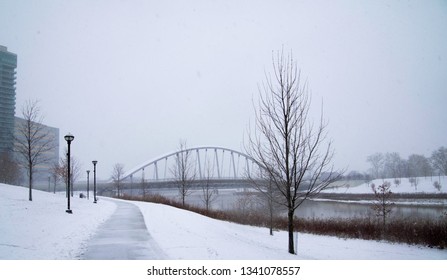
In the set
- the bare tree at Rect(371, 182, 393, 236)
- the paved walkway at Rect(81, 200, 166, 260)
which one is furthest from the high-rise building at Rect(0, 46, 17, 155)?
the bare tree at Rect(371, 182, 393, 236)

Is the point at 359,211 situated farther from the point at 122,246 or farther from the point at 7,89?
the point at 7,89

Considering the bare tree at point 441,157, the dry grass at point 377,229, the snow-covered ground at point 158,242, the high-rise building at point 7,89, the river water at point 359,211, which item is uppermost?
the high-rise building at point 7,89

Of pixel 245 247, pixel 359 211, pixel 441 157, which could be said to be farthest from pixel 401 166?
pixel 245 247

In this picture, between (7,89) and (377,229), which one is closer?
(7,89)

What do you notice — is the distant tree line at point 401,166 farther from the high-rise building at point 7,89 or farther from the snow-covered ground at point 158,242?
the high-rise building at point 7,89

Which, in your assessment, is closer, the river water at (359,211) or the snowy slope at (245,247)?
the snowy slope at (245,247)

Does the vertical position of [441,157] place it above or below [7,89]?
below

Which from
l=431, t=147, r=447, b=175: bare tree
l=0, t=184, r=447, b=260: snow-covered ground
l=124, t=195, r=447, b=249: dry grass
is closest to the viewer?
l=0, t=184, r=447, b=260: snow-covered ground

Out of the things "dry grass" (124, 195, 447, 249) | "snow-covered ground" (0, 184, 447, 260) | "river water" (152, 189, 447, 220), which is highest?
"snow-covered ground" (0, 184, 447, 260)

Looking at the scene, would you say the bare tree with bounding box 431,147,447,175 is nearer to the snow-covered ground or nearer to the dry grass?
the dry grass

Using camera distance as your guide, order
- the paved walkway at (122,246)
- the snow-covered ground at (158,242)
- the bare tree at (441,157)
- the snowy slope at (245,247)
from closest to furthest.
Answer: the paved walkway at (122,246) < the snow-covered ground at (158,242) < the snowy slope at (245,247) < the bare tree at (441,157)

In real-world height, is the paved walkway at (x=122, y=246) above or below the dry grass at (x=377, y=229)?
above

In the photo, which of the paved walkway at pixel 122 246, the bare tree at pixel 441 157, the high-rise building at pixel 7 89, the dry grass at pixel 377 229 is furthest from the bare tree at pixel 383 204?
the high-rise building at pixel 7 89
